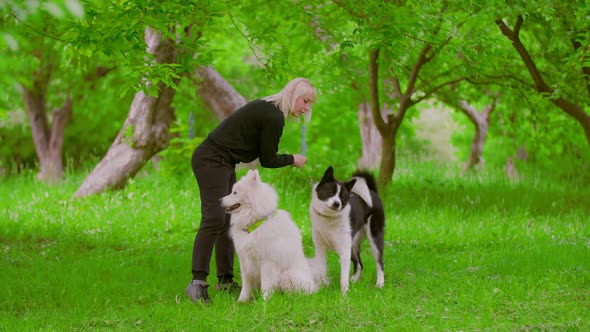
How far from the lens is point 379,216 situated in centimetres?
717

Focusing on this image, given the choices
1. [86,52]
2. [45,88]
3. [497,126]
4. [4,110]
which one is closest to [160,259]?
[86,52]

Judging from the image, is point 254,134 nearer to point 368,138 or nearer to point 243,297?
point 243,297

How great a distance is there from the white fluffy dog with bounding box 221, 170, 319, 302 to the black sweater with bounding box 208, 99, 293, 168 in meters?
0.34

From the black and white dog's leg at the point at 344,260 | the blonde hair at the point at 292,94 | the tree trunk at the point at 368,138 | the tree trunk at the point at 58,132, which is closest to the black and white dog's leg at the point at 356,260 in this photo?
the black and white dog's leg at the point at 344,260

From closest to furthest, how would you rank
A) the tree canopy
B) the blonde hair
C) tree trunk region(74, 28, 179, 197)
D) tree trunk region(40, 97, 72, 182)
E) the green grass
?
1. the green grass
2. the blonde hair
3. the tree canopy
4. tree trunk region(74, 28, 179, 197)
5. tree trunk region(40, 97, 72, 182)

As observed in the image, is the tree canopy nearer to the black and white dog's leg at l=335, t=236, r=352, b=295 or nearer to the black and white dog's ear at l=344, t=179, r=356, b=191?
the black and white dog's ear at l=344, t=179, r=356, b=191

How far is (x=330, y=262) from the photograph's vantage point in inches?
333

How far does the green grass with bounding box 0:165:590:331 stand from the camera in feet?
19.1

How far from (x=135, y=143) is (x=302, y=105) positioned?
7964 mm

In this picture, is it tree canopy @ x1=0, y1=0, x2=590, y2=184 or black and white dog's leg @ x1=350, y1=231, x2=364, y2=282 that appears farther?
black and white dog's leg @ x1=350, y1=231, x2=364, y2=282

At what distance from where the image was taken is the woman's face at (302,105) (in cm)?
629

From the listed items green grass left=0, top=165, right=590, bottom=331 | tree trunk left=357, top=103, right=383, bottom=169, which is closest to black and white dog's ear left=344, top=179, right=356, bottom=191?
green grass left=0, top=165, right=590, bottom=331

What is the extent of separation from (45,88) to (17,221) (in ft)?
33.2

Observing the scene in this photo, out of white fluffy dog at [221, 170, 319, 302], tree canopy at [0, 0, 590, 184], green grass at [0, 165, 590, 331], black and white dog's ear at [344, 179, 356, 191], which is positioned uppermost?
tree canopy at [0, 0, 590, 184]
